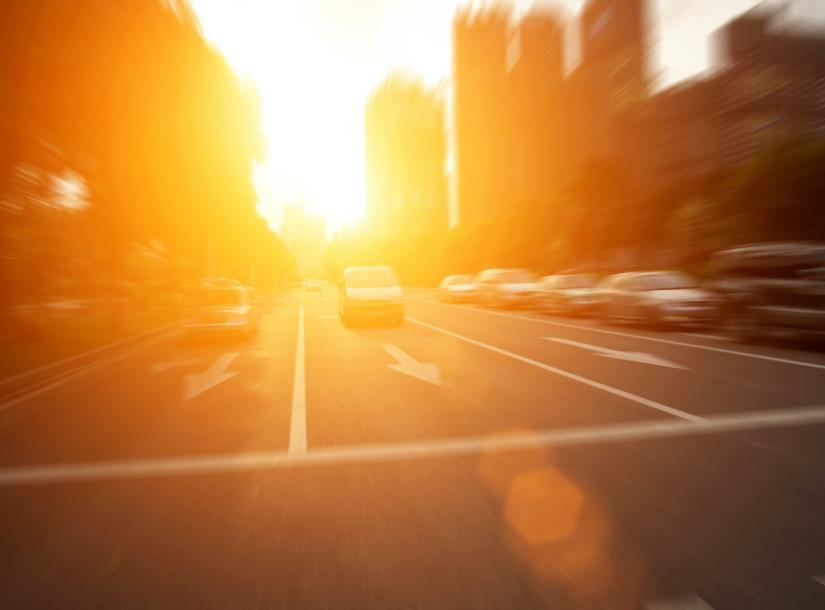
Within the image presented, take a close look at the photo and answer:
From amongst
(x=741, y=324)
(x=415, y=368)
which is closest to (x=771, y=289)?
(x=741, y=324)

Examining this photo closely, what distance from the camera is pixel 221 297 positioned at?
51.6ft

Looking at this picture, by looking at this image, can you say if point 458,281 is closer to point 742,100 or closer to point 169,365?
point 169,365

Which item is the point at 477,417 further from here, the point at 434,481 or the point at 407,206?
the point at 407,206

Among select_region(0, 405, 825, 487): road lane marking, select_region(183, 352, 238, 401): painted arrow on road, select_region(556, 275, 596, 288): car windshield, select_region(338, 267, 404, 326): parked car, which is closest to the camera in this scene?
select_region(0, 405, 825, 487): road lane marking

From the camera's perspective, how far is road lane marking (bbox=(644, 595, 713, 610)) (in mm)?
2662

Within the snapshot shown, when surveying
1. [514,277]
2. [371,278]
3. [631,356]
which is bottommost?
[631,356]

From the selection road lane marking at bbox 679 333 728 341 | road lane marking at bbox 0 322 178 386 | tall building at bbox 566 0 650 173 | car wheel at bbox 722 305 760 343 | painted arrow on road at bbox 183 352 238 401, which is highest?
tall building at bbox 566 0 650 173

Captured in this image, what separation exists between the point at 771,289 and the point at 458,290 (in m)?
21.4

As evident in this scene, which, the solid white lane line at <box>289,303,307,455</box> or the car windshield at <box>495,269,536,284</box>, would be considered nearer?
the solid white lane line at <box>289,303,307,455</box>

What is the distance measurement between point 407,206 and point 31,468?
117788 mm

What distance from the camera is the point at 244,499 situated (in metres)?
4.22

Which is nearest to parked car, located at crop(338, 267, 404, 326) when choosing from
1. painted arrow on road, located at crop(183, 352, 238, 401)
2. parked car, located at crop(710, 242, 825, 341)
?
painted arrow on road, located at crop(183, 352, 238, 401)

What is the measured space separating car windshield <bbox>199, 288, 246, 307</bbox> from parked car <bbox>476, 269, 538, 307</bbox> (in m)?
12.4

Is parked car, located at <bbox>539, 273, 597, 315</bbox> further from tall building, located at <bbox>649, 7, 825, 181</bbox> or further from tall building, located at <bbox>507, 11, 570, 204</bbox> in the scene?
tall building, located at <bbox>507, 11, 570, 204</bbox>
